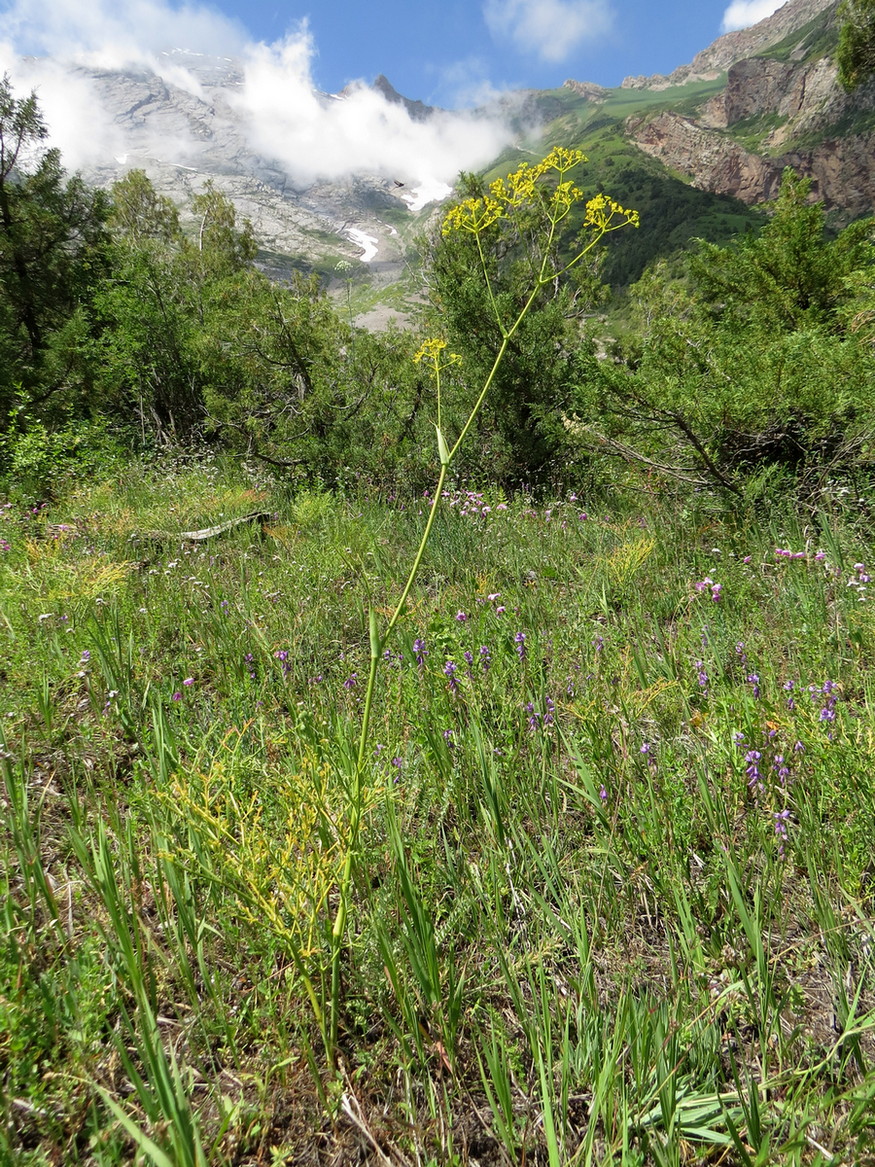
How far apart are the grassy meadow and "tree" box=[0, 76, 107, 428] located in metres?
7.11

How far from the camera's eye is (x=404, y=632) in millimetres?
2709

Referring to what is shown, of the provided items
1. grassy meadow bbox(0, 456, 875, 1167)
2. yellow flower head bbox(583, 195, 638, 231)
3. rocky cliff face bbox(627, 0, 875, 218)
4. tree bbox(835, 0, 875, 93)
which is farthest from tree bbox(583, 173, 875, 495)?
rocky cliff face bbox(627, 0, 875, 218)

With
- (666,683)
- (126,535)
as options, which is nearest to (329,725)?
(666,683)

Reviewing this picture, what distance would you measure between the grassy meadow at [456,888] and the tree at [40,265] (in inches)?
280

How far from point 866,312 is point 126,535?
5787mm

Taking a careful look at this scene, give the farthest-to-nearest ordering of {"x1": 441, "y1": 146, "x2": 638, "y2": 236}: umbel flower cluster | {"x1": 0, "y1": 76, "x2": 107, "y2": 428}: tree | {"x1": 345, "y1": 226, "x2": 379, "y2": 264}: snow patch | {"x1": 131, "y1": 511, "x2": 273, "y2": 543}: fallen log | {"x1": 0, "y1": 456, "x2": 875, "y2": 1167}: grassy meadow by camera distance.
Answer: {"x1": 345, "y1": 226, "x2": 379, "y2": 264}: snow patch < {"x1": 0, "y1": 76, "x2": 107, "y2": 428}: tree < {"x1": 131, "y1": 511, "x2": 273, "y2": 543}: fallen log < {"x1": 441, "y1": 146, "x2": 638, "y2": 236}: umbel flower cluster < {"x1": 0, "y1": 456, "x2": 875, "y2": 1167}: grassy meadow

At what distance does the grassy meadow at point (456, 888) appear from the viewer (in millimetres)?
1034

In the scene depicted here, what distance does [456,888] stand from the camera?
1479 millimetres

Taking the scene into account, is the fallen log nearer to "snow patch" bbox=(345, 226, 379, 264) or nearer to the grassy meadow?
the grassy meadow

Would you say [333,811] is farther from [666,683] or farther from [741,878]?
[666,683]

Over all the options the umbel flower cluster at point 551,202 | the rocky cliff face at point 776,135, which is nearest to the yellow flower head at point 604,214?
the umbel flower cluster at point 551,202

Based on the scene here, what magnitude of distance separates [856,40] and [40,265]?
1324cm

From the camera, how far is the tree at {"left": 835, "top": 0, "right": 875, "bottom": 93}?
791cm

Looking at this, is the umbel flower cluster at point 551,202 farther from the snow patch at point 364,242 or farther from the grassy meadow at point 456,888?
the snow patch at point 364,242
